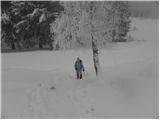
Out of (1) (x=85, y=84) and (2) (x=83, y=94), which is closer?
(2) (x=83, y=94)

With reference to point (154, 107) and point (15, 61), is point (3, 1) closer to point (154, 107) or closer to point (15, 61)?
point (15, 61)

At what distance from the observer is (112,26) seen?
1991 cm

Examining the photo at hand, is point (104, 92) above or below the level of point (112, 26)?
below

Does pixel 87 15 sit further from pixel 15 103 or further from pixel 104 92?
pixel 15 103

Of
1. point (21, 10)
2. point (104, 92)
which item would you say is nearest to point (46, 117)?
point (104, 92)

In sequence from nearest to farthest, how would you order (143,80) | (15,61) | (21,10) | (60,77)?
(143,80) < (60,77) < (15,61) < (21,10)

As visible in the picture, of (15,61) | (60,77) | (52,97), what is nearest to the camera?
(52,97)

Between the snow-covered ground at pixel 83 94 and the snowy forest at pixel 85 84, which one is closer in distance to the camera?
the snow-covered ground at pixel 83 94

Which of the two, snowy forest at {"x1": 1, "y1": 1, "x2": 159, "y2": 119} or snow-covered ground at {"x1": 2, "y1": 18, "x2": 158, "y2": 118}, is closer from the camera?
snow-covered ground at {"x1": 2, "y1": 18, "x2": 158, "y2": 118}

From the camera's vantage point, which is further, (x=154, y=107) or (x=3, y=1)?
(x=3, y=1)

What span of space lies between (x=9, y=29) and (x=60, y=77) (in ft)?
67.4

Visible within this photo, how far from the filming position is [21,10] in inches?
1540

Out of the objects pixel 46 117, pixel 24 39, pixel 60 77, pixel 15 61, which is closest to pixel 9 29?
pixel 24 39

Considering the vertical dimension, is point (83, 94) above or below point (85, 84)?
below
